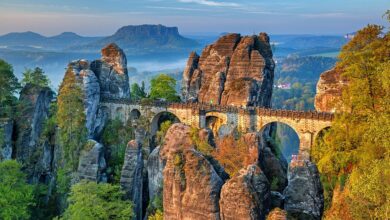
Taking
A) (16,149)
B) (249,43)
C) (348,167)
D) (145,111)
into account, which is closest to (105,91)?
(145,111)

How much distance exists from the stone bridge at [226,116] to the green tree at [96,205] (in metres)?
16.5

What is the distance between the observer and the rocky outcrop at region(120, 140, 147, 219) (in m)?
33.8

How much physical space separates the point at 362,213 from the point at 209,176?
5.62m

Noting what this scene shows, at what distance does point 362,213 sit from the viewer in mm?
16094

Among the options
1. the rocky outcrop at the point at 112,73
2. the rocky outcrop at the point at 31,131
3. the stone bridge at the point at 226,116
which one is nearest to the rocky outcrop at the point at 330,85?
the stone bridge at the point at 226,116

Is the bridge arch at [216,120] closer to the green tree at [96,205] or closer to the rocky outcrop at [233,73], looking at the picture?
the rocky outcrop at [233,73]

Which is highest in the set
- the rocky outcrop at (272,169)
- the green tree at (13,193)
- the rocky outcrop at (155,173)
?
the rocky outcrop at (272,169)

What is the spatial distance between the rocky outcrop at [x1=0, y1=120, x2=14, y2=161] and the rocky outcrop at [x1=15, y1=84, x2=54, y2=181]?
1.17 metres

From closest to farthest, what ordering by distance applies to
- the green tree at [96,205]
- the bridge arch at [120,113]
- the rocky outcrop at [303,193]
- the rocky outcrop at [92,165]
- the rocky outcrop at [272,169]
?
the rocky outcrop at [303,193] → the rocky outcrop at [272,169] → the green tree at [96,205] → the rocky outcrop at [92,165] → the bridge arch at [120,113]

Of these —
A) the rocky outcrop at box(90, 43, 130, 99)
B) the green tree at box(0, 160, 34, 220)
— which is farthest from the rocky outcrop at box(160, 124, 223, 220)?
the rocky outcrop at box(90, 43, 130, 99)

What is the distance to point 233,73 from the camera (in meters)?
51.9

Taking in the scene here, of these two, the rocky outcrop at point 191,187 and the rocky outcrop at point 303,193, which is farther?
the rocky outcrop at point 303,193

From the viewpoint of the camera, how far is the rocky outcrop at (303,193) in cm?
1714

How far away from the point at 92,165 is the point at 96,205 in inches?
334
